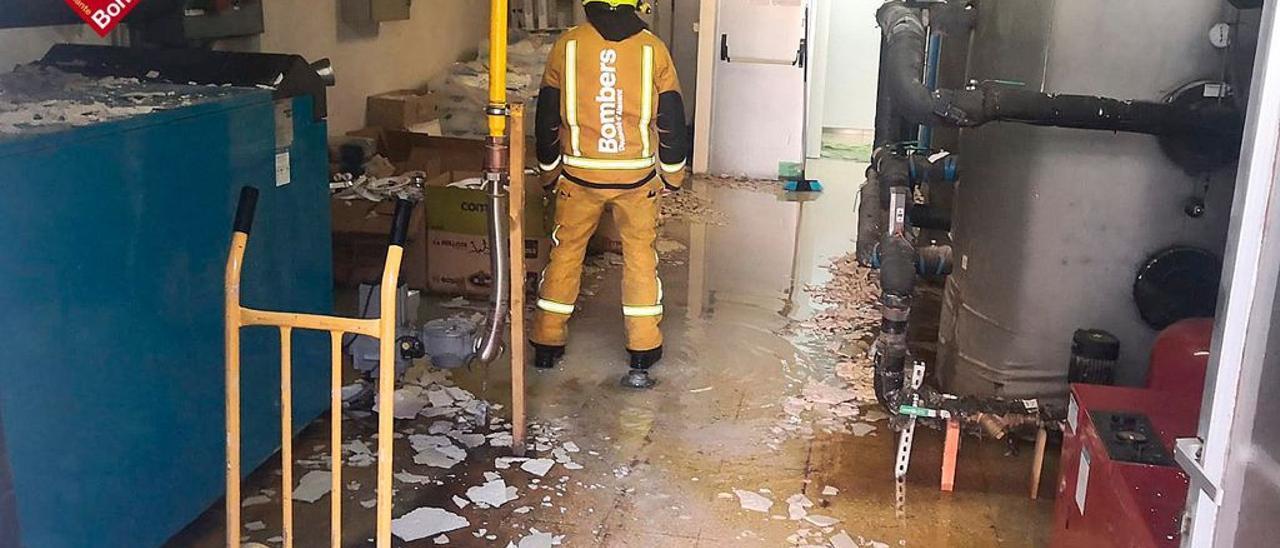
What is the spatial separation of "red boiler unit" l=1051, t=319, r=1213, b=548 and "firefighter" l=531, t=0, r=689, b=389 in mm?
1722

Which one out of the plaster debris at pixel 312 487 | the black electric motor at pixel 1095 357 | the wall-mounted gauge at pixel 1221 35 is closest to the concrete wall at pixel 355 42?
the plaster debris at pixel 312 487

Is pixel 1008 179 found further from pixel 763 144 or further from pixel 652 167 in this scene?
pixel 763 144

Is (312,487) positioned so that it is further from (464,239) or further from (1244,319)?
(1244,319)

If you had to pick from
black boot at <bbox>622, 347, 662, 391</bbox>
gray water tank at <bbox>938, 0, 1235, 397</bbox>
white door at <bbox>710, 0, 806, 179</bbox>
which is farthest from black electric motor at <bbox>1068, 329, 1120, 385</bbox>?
white door at <bbox>710, 0, 806, 179</bbox>

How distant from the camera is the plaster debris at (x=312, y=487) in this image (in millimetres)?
2939

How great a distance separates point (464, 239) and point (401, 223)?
2.75 metres

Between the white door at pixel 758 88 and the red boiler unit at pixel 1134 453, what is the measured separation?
5063mm

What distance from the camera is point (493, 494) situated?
3.01 meters

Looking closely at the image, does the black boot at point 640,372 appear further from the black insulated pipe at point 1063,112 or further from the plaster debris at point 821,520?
the black insulated pipe at point 1063,112

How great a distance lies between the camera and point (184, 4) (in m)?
3.61

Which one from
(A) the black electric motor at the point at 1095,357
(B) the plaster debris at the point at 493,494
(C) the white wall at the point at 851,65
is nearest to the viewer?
(B) the plaster debris at the point at 493,494

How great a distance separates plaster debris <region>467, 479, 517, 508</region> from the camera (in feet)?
9.74

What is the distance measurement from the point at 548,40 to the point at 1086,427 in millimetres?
5995

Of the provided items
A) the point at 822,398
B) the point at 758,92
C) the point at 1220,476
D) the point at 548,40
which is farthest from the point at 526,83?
the point at 1220,476
